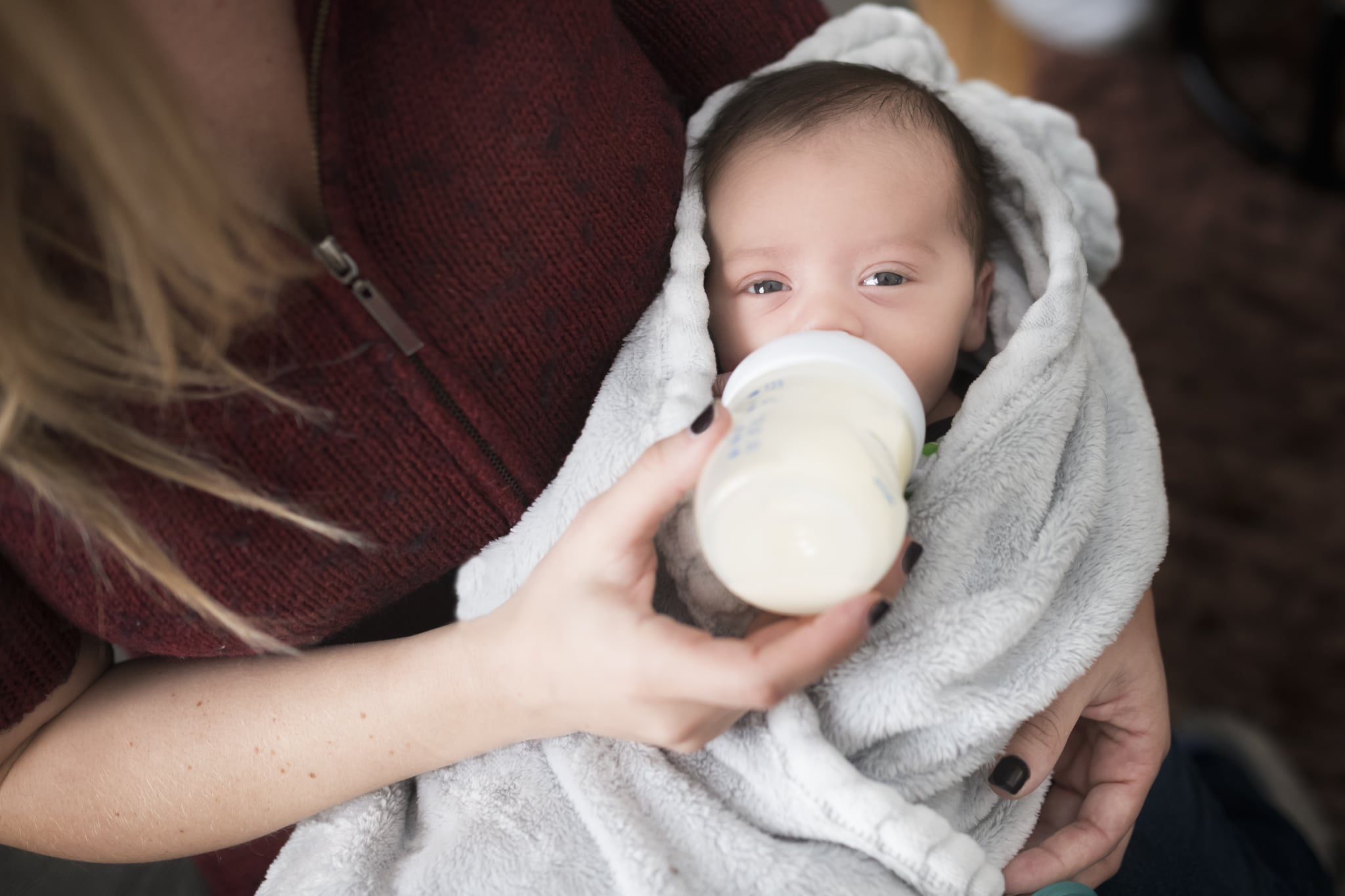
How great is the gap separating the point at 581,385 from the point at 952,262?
35 cm

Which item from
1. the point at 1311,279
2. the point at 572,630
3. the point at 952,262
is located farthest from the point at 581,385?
the point at 1311,279

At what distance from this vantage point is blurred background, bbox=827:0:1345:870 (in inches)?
62.4

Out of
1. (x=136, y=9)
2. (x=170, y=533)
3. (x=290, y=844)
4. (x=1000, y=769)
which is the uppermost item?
(x=136, y=9)

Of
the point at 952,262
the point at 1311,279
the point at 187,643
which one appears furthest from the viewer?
the point at 1311,279

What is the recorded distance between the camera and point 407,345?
0.69m

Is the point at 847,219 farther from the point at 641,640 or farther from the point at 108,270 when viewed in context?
the point at 108,270

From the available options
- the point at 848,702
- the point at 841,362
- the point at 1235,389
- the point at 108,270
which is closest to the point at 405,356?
the point at 108,270

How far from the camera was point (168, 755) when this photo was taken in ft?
2.53

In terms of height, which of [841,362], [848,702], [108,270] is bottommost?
[848,702]

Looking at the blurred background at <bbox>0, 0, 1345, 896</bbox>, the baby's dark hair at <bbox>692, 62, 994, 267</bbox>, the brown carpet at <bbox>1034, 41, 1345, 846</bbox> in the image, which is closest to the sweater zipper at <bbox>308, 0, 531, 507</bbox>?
the baby's dark hair at <bbox>692, 62, 994, 267</bbox>

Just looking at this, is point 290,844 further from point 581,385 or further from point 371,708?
point 581,385

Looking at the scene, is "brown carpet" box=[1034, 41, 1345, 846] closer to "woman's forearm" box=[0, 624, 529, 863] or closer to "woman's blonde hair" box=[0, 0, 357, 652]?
"woman's forearm" box=[0, 624, 529, 863]

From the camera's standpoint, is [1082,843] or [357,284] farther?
[1082,843]

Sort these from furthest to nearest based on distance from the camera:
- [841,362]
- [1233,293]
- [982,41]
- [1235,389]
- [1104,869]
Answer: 1. [982,41]
2. [1233,293]
3. [1235,389]
4. [1104,869]
5. [841,362]
